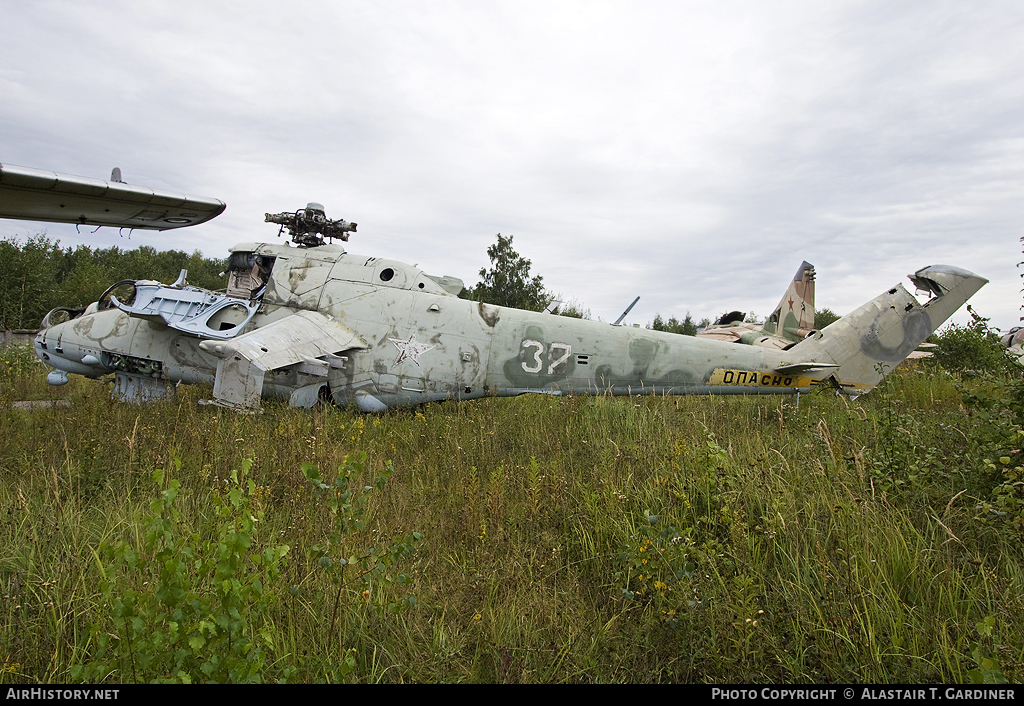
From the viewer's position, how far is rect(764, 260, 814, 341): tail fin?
16719 mm

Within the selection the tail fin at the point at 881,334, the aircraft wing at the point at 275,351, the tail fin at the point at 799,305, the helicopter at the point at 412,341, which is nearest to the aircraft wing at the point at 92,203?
the helicopter at the point at 412,341

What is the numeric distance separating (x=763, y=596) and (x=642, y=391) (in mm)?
5346

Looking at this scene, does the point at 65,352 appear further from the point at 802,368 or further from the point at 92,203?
the point at 802,368

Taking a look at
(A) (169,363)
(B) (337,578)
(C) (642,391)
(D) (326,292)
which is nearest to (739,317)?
(C) (642,391)

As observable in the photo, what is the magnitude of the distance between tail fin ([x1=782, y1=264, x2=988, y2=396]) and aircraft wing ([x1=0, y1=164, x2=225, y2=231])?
953cm

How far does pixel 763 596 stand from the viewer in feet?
8.57

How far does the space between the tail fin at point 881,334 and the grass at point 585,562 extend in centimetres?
358

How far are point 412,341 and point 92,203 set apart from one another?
14.2 feet

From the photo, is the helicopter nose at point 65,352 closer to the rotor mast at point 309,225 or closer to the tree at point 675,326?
the rotor mast at point 309,225

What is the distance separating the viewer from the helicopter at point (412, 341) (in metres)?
7.81

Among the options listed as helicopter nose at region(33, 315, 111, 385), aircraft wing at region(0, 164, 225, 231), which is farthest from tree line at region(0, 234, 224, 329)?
aircraft wing at region(0, 164, 225, 231)

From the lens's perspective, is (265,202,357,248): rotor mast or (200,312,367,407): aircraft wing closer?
(200,312,367,407): aircraft wing

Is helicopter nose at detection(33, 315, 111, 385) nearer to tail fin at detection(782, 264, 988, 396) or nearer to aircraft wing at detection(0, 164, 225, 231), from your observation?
aircraft wing at detection(0, 164, 225, 231)

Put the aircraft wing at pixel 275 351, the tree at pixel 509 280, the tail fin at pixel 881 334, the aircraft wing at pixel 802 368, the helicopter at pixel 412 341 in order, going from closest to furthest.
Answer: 1. the aircraft wing at pixel 275 351
2. the aircraft wing at pixel 802 368
3. the helicopter at pixel 412 341
4. the tail fin at pixel 881 334
5. the tree at pixel 509 280
